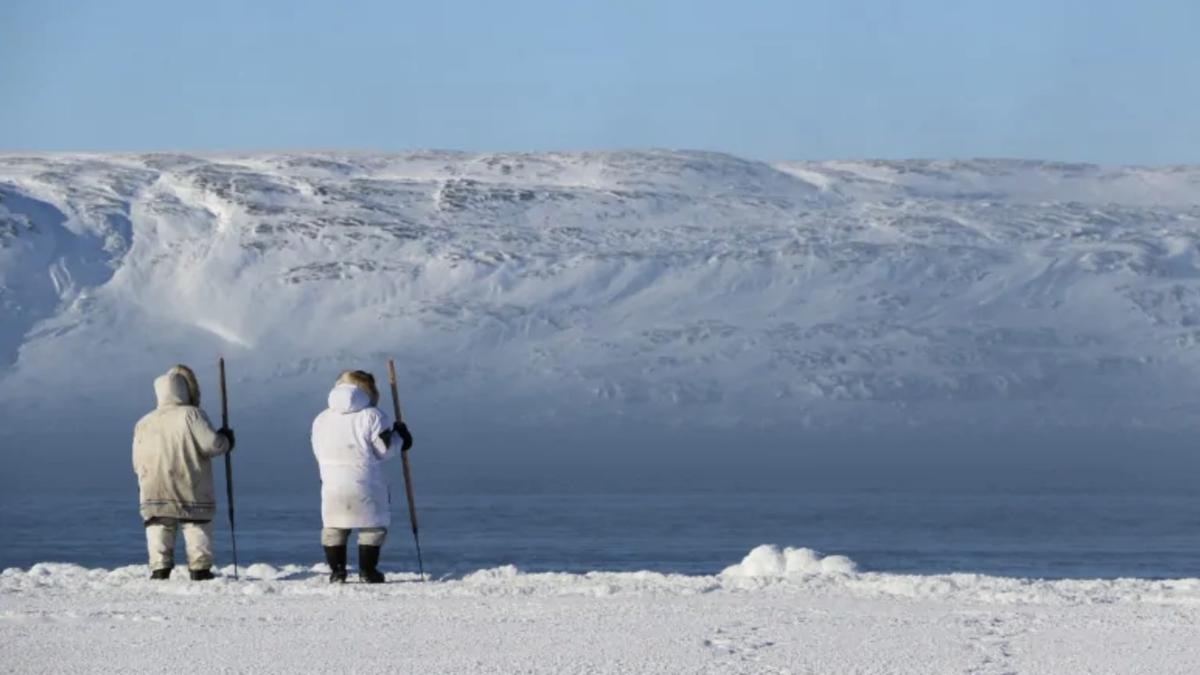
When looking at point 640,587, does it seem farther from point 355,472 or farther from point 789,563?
point 789,563

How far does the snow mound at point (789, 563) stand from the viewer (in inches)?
479

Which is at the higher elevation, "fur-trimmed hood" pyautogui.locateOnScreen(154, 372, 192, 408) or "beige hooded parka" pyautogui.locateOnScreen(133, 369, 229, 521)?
"fur-trimmed hood" pyautogui.locateOnScreen(154, 372, 192, 408)

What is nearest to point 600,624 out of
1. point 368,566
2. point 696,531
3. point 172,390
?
point 368,566

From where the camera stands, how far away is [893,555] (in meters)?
21.7

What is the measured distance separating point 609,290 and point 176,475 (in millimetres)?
53155

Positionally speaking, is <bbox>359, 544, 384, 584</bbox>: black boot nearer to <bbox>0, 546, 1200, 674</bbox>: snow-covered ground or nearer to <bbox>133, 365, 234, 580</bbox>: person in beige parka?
<bbox>0, 546, 1200, 674</bbox>: snow-covered ground

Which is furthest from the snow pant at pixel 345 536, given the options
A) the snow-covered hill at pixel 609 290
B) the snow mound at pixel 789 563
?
the snow-covered hill at pixel 609 290

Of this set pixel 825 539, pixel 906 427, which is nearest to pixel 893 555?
pixel 825 539

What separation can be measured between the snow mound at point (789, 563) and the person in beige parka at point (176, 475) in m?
2.84

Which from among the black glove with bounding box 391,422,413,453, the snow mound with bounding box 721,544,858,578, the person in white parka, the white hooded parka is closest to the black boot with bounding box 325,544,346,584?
the person in white parka

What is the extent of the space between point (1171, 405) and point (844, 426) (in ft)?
27.6

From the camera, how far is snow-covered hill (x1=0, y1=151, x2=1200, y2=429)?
56.0m

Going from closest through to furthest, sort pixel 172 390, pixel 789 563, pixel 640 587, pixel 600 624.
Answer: pixel 600 624, pixel 640 587, pixel 172 390, pixel 789 563

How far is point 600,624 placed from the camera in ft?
29.6
